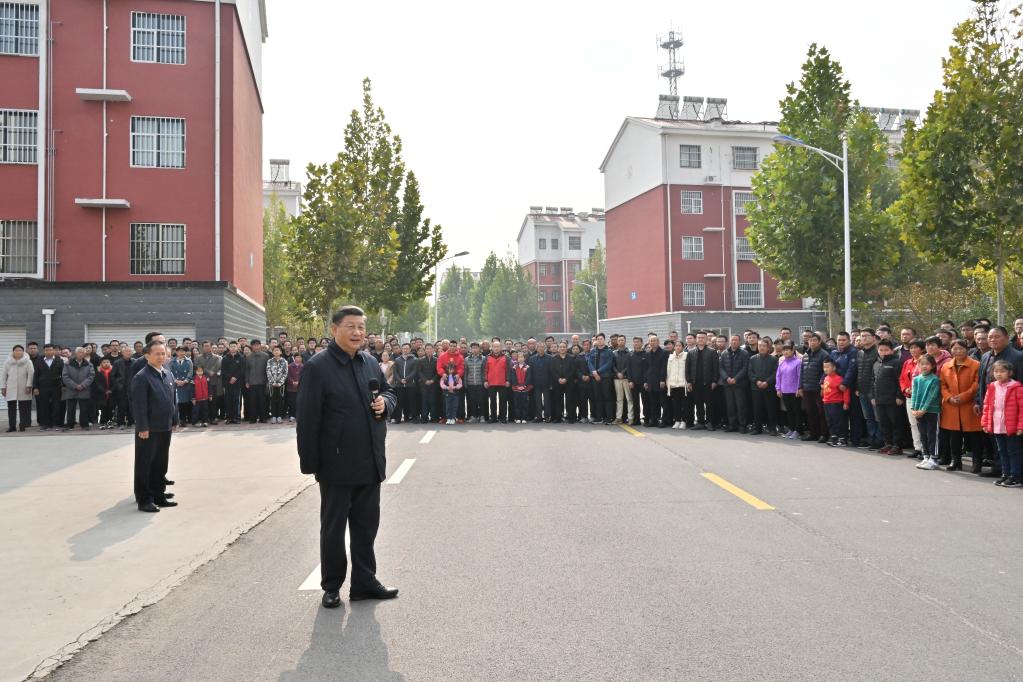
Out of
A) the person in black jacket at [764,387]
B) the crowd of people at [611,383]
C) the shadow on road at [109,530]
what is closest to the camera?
the shadow on road at [109,530]

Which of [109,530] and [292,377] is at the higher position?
[292,377]

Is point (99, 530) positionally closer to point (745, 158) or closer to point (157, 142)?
point (157, 142)

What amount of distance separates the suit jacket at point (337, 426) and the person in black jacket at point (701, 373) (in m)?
12.9

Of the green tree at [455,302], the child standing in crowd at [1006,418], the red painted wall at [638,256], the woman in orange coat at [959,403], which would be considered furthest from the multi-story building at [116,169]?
the green tree at [455,302]

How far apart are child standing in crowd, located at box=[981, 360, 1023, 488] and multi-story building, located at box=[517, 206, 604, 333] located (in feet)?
276

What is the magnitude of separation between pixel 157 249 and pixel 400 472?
17.2 m

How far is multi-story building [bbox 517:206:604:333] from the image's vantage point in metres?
95.1

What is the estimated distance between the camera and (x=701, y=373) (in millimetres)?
17516

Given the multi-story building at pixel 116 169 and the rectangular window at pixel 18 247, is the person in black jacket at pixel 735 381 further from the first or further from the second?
the rectangular window at pixel 18 247

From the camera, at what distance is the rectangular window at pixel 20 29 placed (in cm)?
2494

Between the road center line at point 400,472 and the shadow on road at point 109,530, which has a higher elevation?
the road center line at point 400,472

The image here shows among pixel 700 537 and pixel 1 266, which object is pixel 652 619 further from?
pixel 1 266

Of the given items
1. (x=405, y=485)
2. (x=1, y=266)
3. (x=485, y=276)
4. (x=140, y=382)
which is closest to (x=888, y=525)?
(x=405, y=485)

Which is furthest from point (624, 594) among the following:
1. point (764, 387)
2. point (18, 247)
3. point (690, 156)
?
point (690, 156)
